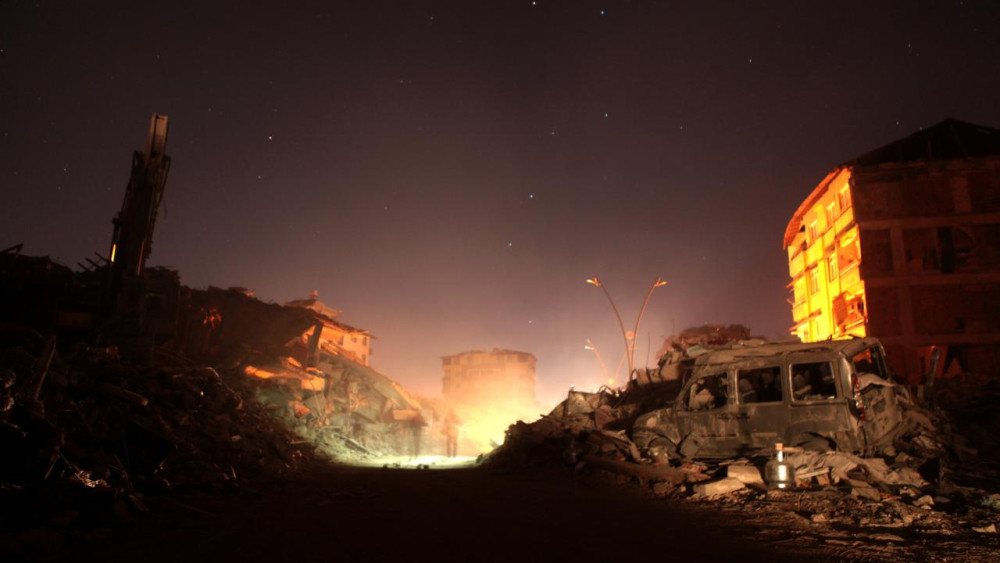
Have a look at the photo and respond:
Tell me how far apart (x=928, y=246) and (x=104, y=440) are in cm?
2841

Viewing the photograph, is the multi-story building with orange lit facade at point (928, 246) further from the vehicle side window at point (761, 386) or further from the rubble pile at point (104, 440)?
the rubble pile at point (104, 440)

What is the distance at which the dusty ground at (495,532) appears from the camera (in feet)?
13.7

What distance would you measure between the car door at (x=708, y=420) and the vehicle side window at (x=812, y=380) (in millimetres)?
1033

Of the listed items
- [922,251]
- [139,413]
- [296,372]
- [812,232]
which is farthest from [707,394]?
[812,232]

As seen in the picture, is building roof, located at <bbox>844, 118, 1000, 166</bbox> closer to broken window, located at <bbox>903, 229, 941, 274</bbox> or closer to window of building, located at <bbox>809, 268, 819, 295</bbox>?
broken window, located at <bbox>903, 229, 941, 274</bbox>

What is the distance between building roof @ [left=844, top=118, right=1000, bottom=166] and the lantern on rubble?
2145 centimetres

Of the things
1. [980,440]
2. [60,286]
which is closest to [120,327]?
[60,286]

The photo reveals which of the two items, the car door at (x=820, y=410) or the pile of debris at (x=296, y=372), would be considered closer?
the car door at (x=820, y=410)

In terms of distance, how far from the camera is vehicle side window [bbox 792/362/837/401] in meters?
8.46

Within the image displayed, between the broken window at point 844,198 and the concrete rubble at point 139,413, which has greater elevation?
the broken window at point 844,198

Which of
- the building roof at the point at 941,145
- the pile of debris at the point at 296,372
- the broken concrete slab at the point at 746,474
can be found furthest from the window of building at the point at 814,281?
the broken concrete slab at the point at 746,474

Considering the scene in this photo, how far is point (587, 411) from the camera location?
14.5 m

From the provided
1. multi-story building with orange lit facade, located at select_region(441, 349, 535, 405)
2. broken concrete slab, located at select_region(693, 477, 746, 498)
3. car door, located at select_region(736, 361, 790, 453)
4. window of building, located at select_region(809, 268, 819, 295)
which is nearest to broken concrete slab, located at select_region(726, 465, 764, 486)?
broken concrete slab, located at select_region(693, 477, 746, 498)

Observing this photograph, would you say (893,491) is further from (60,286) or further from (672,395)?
(60,286)
